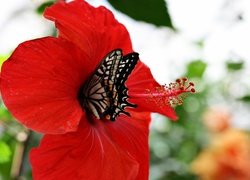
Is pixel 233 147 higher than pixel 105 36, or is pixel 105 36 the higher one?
pixel 105 36

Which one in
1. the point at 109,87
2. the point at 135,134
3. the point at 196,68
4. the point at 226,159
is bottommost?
the point at 226,159

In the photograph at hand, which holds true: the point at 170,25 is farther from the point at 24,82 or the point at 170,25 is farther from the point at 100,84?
the point at 24,82

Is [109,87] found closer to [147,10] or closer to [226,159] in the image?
[147,10]

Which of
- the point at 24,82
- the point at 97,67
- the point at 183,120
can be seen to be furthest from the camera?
the point at 183,120

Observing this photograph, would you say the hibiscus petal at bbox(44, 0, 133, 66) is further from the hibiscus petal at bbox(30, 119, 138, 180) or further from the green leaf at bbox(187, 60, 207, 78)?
the green leaf at bbox(187, 60, 207, 78)

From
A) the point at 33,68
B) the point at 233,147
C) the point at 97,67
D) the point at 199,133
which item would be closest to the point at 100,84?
the point at 97,67

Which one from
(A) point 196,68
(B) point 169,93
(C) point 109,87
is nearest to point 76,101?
(C) point 109,87

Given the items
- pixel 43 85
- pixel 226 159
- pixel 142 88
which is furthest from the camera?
pixel 226 159
